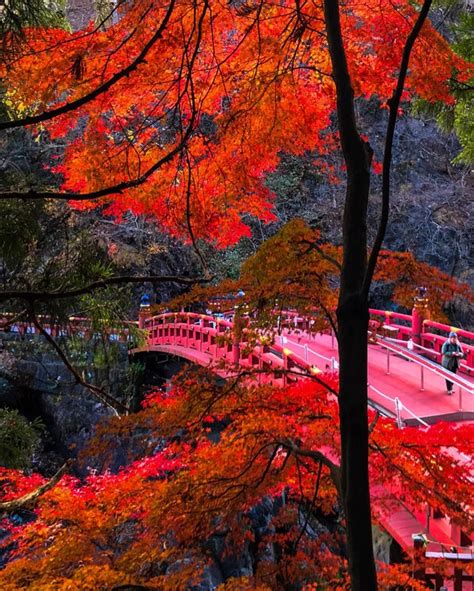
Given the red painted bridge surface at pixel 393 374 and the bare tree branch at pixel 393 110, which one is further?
the red painted bridge surface at pixel 393 374

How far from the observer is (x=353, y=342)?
9.78ft

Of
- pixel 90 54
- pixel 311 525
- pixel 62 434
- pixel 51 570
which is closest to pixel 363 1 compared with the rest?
pixel 90 54

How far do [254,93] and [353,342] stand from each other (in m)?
4.29

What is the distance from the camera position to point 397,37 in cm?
661

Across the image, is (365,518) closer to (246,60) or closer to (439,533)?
(439,533)

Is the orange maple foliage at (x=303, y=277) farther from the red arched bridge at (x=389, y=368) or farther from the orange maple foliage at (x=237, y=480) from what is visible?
the orange maple foliage at (x=237, y=480)

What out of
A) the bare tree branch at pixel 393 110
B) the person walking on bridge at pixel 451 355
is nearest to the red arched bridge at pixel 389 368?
the person walking on bridge at pixel 451 355

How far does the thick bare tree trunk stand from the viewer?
2895mm

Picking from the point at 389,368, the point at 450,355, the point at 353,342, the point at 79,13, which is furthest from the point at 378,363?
the point at 79,13

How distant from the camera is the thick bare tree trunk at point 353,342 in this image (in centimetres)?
289

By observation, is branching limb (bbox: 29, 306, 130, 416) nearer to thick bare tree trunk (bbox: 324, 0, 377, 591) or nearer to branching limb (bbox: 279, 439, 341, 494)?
thick bare tree trunk (bbox: 324, 0, 377, 591)

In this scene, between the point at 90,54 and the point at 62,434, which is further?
the point at 62,434

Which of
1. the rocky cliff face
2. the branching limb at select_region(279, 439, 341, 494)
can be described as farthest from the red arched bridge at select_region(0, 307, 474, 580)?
the rocky cliff face

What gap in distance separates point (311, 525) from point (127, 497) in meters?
5.56
